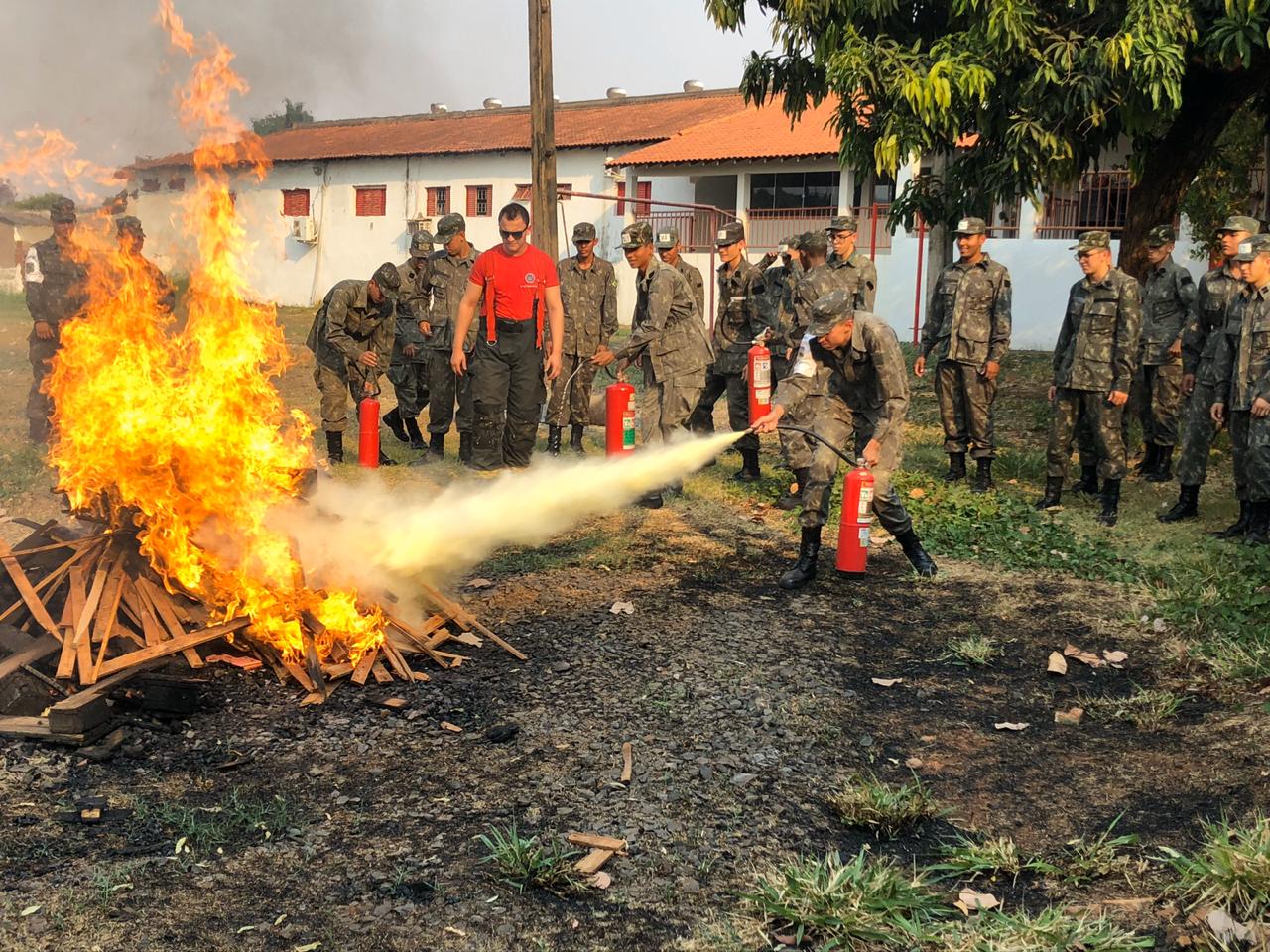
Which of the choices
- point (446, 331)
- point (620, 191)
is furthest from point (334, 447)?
point (620, 191)

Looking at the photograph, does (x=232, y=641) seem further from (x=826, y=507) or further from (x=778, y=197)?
(x=778, y=197)

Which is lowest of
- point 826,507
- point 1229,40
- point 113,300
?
point 826,507

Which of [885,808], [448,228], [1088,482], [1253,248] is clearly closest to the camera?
[885,808]

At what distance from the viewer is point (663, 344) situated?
9.66 metres

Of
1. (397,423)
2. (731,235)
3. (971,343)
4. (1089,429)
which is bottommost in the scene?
(397,423)

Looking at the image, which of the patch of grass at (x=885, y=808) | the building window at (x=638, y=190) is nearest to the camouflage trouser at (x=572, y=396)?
the patch of grass at (x=885, y=808)

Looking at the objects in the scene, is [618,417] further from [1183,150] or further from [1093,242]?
[1183,150]

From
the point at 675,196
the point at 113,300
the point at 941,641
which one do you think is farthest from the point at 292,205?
the point at 941,641

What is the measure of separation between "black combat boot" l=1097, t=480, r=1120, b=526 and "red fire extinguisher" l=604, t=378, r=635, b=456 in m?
4.03

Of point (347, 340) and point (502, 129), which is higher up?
point (502, 129)

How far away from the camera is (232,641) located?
19.3 feet

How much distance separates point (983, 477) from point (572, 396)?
4.44 m

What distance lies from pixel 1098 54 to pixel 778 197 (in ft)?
61.9

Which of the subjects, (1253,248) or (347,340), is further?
(347,340)
